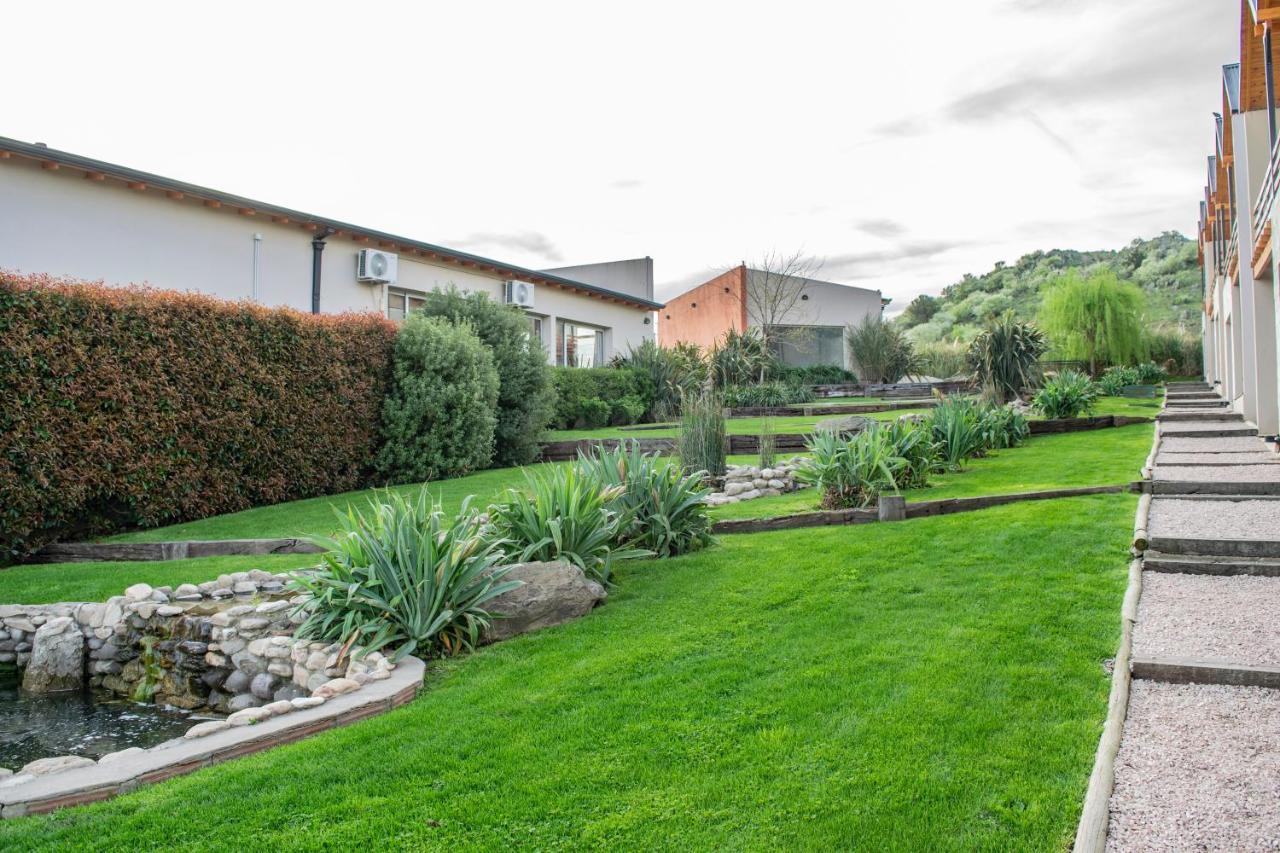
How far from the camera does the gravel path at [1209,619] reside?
147 inches

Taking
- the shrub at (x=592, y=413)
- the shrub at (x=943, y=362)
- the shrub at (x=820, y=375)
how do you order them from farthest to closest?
the shrub at (x=943, y=362) < the shrub at (x=820, y=375) < the shrub at (x=592, y=413)

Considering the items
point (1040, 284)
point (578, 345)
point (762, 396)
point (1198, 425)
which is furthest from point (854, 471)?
point (1040, 284)

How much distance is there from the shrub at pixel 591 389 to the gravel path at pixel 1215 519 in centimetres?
1172

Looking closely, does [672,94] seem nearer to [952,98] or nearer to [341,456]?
[952,98]

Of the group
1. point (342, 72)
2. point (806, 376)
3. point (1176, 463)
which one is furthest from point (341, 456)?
point (806, 376)

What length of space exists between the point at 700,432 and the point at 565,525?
3.94 meters

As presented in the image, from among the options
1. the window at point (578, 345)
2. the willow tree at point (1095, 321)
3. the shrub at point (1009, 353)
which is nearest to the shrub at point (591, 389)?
the window at point (578, 345)

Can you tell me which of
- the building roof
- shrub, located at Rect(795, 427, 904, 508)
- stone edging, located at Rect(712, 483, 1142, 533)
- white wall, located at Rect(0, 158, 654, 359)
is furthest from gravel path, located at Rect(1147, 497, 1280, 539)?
the building roof

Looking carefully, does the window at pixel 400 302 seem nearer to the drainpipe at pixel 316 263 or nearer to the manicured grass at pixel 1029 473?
the drainpipe at pixel 316 263

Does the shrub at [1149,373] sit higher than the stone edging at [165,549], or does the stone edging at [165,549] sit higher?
the shrub at [1149,373]

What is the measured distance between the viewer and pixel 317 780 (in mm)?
3000

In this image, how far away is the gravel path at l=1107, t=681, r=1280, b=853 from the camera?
2.38m

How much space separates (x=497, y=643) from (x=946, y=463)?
6527mm

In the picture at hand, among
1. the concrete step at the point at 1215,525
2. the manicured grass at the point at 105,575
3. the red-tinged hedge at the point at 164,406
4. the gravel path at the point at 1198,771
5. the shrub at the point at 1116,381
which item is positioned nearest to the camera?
the gravel path at the point at 1198,771
